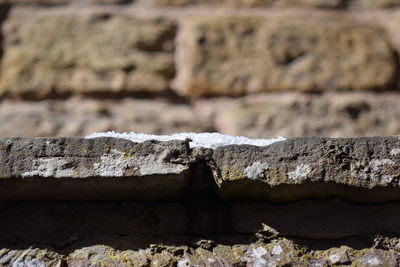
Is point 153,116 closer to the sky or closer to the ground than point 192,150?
closer to the sky

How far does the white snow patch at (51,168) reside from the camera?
2.47ft

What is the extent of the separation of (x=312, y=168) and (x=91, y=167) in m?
0.25

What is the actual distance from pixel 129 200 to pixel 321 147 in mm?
231

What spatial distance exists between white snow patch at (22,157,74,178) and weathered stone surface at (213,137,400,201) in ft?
0.54

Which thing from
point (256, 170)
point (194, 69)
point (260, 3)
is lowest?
point (256, 170)

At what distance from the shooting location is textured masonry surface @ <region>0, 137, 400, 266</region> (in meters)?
0.75

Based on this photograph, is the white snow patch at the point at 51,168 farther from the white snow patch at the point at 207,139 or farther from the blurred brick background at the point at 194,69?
the blurred brick background at the point at 194,69

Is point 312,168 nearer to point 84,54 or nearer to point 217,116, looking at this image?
point 217,116

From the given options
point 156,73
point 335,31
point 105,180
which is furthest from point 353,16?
point 105,180

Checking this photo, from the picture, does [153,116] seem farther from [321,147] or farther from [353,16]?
[321,147]

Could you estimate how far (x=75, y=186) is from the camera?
2.52 feet

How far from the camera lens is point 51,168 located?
2.48 ft

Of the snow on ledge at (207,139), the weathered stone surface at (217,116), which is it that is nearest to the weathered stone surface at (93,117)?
the weathered stone surface at (217,116)

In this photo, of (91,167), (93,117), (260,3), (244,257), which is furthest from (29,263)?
(260,3)
